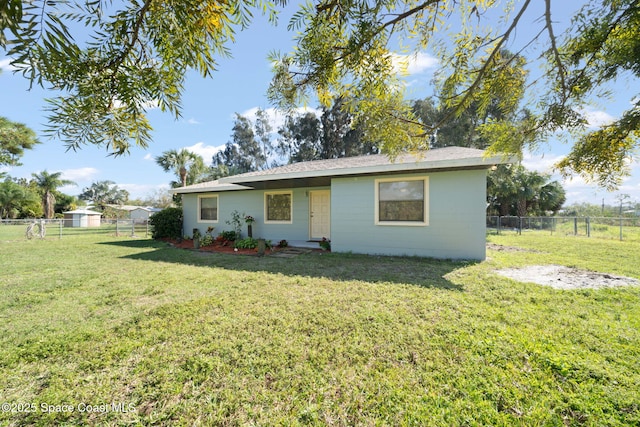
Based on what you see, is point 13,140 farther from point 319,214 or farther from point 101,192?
point 101,192

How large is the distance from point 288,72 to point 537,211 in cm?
2795

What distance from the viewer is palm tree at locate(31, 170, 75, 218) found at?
27312mm

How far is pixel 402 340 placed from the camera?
8.48 ft

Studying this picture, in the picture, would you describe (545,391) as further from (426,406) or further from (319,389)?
(319,389)

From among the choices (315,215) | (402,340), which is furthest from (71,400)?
(315,215)

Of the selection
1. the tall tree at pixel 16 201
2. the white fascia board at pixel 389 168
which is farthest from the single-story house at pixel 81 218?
the white fascia board at pixel 389 168

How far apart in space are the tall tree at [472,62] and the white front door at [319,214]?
270 inches

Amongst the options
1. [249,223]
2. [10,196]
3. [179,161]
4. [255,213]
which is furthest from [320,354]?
[10,196]

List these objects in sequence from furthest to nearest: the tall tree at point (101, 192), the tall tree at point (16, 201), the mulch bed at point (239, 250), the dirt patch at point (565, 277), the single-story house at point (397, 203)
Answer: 1. the tall tree at point (101, 192)
2. the tall tree at point (16, 201)
3. the mulch bed at point (239, 250)
4. the single-story house at point (397, 203)
5. the dirt patch at point (565, 277)

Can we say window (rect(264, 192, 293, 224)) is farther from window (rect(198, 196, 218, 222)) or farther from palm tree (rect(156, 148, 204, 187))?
palm tree (rect(156, 148, 204, 187))

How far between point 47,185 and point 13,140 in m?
21.5

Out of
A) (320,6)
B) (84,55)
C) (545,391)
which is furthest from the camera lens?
(545,391)

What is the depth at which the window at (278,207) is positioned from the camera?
10328 mm

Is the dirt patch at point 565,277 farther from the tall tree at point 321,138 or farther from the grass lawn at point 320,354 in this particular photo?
the tall tree at point 321,138
